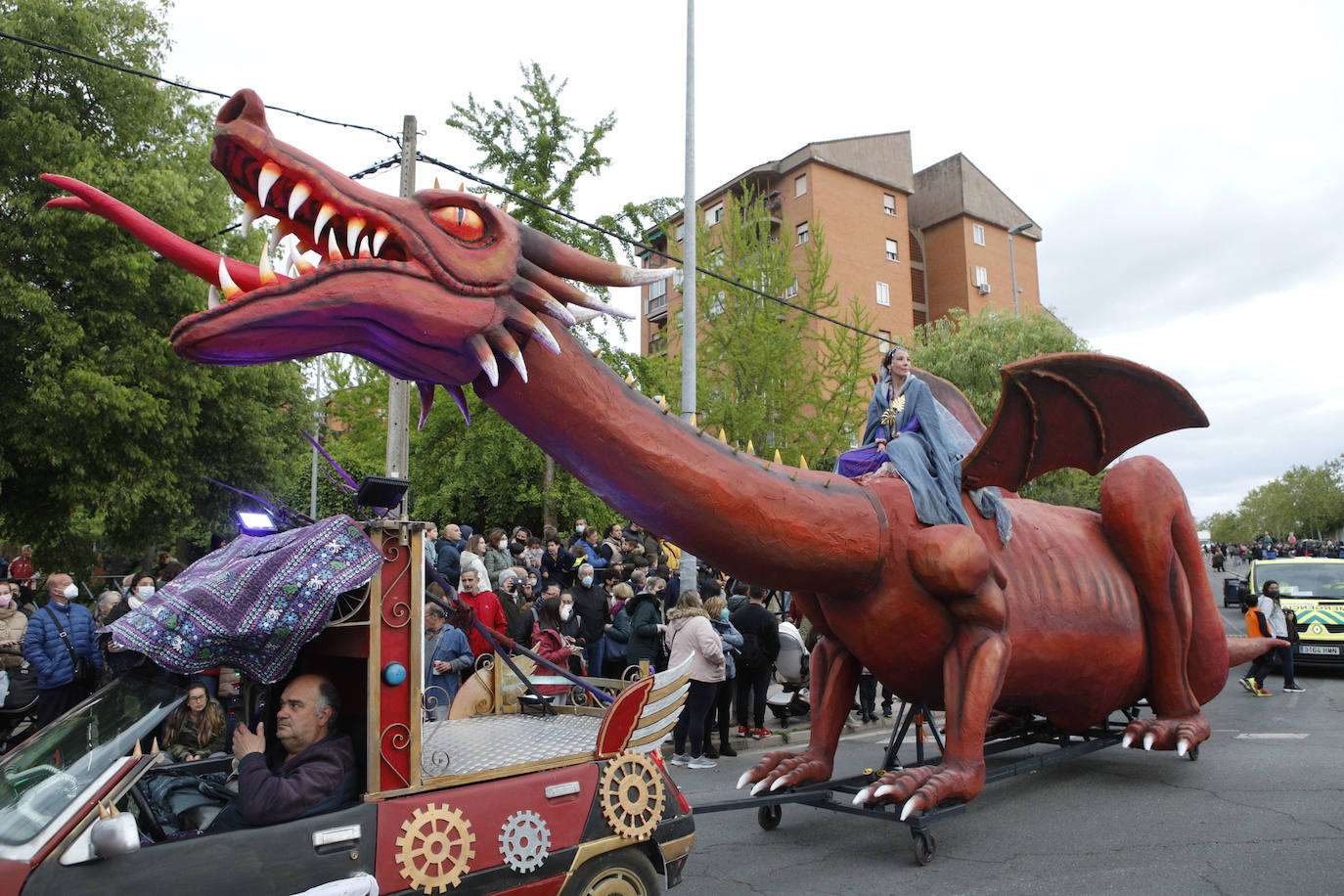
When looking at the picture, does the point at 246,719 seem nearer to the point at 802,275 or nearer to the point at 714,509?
the point at 714,509

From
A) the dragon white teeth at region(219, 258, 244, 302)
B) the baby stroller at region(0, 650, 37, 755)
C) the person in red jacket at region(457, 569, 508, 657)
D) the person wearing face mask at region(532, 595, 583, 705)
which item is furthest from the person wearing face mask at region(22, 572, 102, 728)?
the dragon white teeth at region(219, 258, 244, 302)

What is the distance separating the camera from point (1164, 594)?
5.83 metres

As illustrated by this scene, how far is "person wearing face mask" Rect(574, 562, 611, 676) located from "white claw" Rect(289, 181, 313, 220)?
691 cm

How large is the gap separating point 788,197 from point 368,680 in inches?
1259

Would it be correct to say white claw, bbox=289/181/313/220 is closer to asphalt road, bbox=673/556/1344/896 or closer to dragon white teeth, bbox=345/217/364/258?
dragon white teeth, bbox=345/217/364/258

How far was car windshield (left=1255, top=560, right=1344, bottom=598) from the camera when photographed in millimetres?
12852

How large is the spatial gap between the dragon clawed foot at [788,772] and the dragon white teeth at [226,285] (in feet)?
12.0

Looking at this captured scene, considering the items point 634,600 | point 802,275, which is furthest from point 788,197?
point 634,600

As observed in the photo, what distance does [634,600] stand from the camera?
862cm

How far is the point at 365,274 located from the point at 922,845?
150 inches

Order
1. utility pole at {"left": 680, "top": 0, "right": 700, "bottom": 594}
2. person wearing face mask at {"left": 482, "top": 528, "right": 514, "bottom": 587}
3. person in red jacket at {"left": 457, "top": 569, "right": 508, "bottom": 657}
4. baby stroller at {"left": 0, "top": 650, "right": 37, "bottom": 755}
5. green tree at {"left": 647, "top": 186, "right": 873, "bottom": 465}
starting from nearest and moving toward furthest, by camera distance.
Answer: baby stroller at {"left": 0, "top": 650, "right": 37, "bottom": 755}, person in red jacket at {"left": 457, "top": 569, "right": 508, "bottom": 657}, utility pole at {"left": 680, "top": 0, "right": 700, "bottom": 594}, person wearing face mask at {"left": 482, "top": 528, "right": 514, "bottom": 587}, green tree at {"left": 647, "top": 186, "right": 873, "bottom": 465}

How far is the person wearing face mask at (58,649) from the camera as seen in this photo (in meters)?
7.16

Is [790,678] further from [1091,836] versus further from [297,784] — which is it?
[297,784]

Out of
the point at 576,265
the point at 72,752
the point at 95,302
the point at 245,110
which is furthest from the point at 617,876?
the point at 95,302
